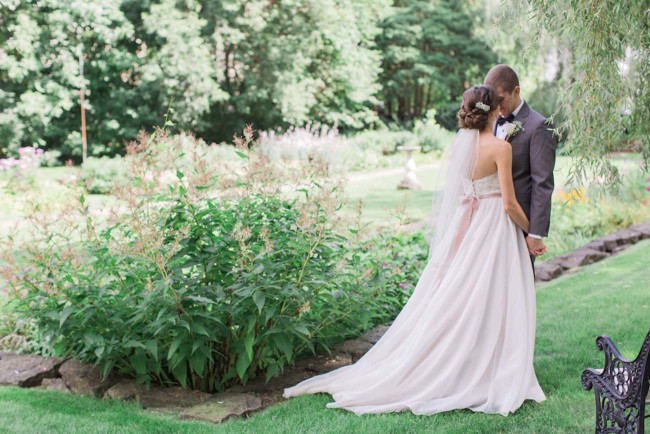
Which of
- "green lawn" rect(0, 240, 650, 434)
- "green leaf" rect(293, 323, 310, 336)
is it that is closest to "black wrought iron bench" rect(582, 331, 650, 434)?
"green lawn" rect(0, 240, 650, 434)

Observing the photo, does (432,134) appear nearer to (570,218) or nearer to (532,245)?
(570,218)

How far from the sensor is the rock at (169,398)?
12.8 ft

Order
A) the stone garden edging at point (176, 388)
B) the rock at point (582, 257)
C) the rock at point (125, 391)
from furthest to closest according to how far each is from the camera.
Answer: the rock at point (582, 257)
the rock at point (125, 391)
the stone garden edging at point (176, 388)

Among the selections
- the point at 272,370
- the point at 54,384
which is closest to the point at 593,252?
the point at 272,370

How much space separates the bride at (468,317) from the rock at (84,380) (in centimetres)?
110

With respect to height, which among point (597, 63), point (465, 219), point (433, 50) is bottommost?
point (465, 219)

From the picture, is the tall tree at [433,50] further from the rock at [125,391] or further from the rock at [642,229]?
the rock at [125,391]

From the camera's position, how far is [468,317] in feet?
12.5

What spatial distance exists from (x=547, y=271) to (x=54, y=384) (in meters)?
5.26

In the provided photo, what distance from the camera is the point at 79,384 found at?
13.6ft

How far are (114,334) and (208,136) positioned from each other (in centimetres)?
2377

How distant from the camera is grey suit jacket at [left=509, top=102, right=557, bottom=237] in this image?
3932mm

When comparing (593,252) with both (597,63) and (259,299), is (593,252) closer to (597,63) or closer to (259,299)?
(597,63)

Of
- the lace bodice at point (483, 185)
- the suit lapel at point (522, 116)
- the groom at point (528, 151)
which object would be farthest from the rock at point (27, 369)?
the suit lapel at point (522, 116)
